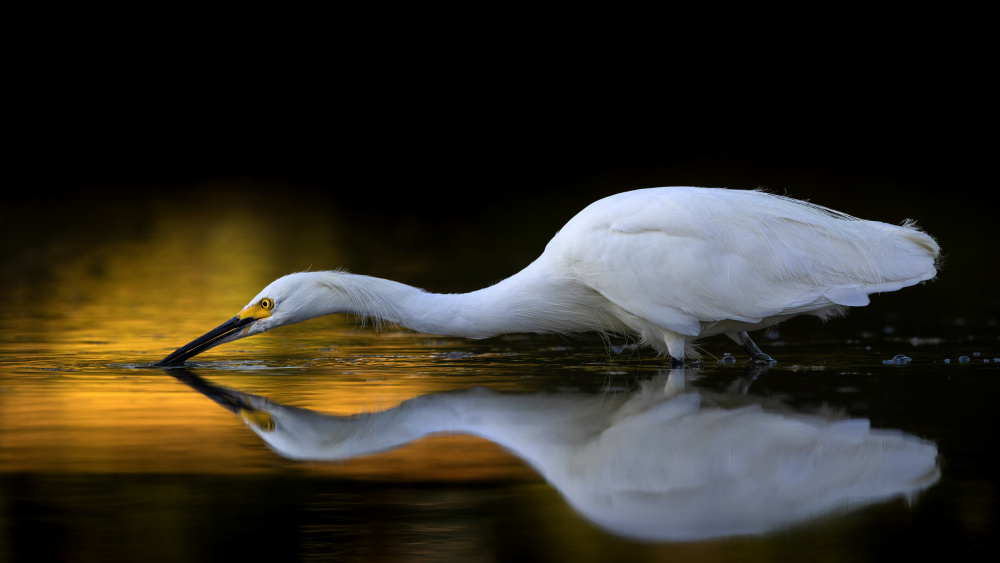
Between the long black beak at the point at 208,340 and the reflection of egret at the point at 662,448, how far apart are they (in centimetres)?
91

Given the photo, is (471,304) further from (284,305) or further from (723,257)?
(723,257)

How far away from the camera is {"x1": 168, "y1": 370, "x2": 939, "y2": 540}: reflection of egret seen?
4418 mm

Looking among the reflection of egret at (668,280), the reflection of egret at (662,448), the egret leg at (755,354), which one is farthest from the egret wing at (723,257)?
the reflection of egret at (662,448)

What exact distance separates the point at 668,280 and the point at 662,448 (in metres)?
2.30

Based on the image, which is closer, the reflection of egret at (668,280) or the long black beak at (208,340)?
the reflection of egret at (668,280)

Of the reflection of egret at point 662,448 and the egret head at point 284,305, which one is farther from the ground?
the egret head at point 284,305

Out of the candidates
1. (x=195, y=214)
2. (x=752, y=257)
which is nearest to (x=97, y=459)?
(x=752, y=257)

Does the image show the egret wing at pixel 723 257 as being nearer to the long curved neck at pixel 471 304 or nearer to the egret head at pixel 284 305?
the long curved neck at pixel 471 304

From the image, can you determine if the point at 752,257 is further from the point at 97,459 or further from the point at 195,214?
the point at 195,214

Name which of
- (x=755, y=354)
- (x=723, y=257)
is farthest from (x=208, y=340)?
(x=755, y=354)

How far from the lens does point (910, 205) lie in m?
21.0

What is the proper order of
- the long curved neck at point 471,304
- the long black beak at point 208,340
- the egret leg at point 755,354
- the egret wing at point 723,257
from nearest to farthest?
1. the egret wing at point 723,257
2. the long curved neck at point 471,304
3. the egret leg at point 755,354
4. the long black beak at point 208,340

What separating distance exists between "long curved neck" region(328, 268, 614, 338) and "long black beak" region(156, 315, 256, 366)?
2.19 feet

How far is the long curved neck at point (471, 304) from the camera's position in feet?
24.8
